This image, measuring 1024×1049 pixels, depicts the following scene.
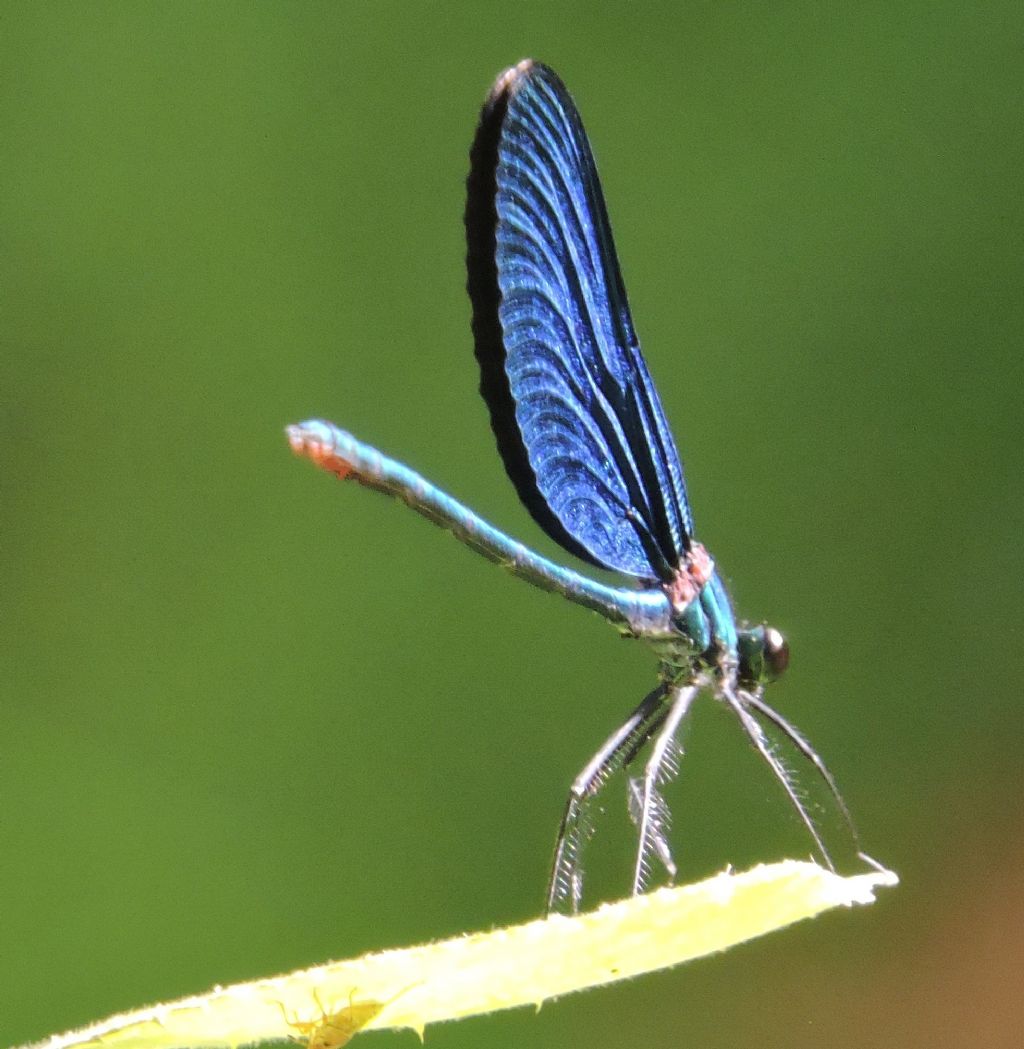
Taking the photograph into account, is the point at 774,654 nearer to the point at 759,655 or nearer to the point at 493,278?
the point at 759,655

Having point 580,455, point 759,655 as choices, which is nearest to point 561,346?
point 580,455

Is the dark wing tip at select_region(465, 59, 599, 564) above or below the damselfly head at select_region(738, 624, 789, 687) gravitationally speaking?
above

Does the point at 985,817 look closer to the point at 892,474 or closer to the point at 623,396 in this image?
the point at 892,474

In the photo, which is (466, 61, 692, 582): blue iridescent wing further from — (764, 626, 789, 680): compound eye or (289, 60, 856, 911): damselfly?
(764, 626, 789, 680): compound eye

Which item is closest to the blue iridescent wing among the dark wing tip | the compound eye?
the dark wing tip

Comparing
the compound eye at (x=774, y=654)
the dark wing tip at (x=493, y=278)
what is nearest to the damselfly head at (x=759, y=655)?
the compound eye at (x=774, y=654)

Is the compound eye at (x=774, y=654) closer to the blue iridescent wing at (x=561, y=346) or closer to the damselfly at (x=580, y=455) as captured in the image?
the damselfly at (x=580, y=455)

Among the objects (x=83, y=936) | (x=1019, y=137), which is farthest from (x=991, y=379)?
(x=83, y=936)
